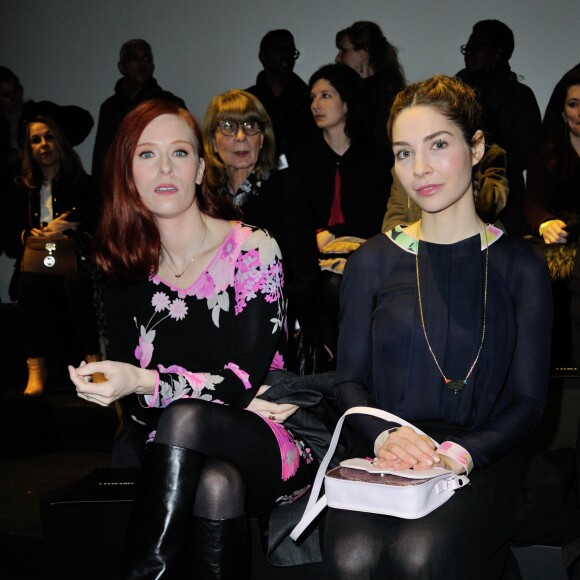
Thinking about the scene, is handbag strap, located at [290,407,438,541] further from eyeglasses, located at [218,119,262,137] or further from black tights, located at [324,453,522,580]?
eyeglasses, located at [218,119,262,137]

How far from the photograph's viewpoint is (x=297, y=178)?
362 centimetres

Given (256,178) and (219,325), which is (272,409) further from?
(256,178)

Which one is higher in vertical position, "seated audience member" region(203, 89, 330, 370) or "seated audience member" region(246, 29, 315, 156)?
"seated audience member" region(246, 29, 315, 156)

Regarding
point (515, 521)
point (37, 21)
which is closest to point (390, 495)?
point (515, 521)

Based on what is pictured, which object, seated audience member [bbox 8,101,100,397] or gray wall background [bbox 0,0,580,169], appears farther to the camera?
gray wall background [bbox 0,0,580,169]

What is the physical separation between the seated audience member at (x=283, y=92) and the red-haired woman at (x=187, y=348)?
231 centimetres

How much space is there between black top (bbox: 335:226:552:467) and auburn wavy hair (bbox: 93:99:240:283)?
60cm

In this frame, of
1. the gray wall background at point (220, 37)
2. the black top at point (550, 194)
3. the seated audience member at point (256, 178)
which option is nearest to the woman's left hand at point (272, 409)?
the seated audience member at point (256, 178)

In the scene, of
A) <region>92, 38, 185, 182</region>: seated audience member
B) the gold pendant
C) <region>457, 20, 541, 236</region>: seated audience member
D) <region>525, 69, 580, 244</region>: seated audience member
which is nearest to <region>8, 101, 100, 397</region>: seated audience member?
<region>92, 38, 185, 182</region>: seated audience member

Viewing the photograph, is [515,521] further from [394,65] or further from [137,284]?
[394,65]

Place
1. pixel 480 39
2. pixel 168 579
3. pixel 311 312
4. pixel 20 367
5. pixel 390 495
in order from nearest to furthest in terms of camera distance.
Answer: pixel 390 495 < pixel 168 579 < pixel 311 312 < pixel 480 39 < pixel 20 367

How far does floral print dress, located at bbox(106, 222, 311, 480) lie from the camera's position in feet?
6.70

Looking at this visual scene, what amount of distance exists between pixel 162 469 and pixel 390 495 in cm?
51

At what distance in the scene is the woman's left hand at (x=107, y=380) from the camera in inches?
70.6
